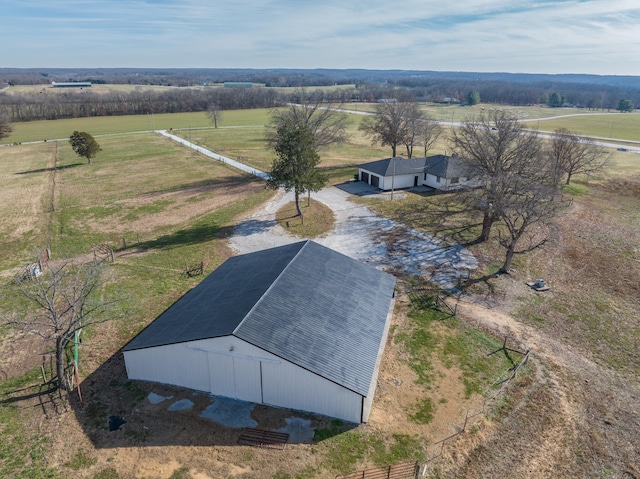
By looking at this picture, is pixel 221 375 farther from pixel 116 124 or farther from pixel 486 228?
pixel 116 124

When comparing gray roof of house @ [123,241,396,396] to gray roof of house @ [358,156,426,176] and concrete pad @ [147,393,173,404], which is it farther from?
gray roof of house @ [358,156,426,176]

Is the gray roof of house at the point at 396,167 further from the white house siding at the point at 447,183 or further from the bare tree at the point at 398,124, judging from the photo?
the bare tree at the point at 398,124

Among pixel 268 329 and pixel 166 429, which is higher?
pixel 268 329

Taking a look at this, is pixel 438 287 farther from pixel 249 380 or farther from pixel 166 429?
pixel 166 429

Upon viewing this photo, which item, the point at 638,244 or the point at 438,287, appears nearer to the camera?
the point at 438,287

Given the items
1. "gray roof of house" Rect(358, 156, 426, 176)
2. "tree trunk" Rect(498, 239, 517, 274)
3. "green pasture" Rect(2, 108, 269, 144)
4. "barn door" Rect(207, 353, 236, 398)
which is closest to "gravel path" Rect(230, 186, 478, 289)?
"tree trunk" Rect(498, 239, 517, 274)

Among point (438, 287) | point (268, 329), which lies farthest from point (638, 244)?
point (268, 329)
